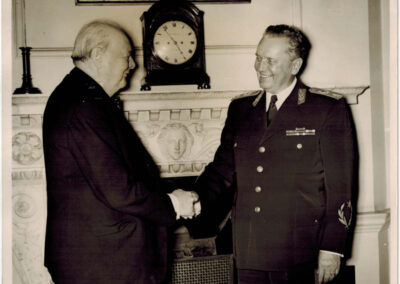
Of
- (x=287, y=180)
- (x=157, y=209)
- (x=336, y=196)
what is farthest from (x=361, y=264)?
(x=157, y=209)

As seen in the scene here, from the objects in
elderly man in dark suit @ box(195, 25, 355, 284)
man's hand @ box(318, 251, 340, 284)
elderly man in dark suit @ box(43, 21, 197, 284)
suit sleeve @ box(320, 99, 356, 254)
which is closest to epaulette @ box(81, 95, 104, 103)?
elderly man in dark suit @ box(43, 21, 197, 284)

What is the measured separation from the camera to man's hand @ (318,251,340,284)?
139cm

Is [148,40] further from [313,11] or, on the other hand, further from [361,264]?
[361,264]

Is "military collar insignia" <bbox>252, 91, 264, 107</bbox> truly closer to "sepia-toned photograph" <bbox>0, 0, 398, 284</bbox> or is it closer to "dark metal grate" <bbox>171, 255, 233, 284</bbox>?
"sepia-toned photograph" <bbox>0, 0, 398, 284</bbox>

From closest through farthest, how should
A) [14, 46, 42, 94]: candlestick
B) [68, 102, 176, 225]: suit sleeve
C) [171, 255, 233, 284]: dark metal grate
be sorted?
[68, 102, 176, 225]: suit sleeve < [14, 46, 42, 94]: candlestick < [171, 255, 233, 284]: dark metal grate

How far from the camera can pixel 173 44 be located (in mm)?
1481

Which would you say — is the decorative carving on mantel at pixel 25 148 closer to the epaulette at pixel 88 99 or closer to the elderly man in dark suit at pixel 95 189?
the elderly man in dark suit at pixel 95 189

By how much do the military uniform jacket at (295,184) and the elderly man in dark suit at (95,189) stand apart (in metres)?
0.31

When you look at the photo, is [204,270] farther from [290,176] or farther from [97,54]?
[97,54]

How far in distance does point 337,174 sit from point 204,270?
2.02ft

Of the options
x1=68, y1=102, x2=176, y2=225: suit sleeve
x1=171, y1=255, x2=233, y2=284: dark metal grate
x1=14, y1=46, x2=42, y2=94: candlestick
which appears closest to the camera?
x1=68, y1=102, x2=176, y2=225: suit sleeve

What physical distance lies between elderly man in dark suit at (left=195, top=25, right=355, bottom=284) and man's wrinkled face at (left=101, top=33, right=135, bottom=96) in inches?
18.4

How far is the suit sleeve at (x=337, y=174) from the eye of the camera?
139 centimetres

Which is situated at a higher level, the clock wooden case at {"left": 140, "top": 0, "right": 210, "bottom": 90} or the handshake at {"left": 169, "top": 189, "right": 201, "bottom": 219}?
the clock wooden case at {"left": 140, "top": 0, "right": 210, "bottom": 90}
